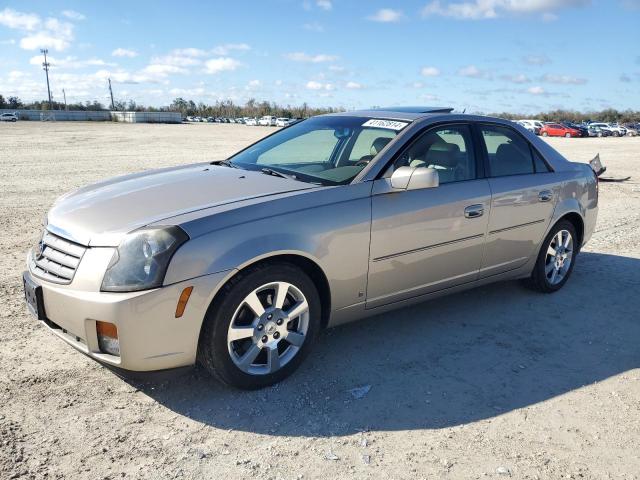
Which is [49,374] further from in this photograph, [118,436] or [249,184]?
[249,184]

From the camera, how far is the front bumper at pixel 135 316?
9.35 feet

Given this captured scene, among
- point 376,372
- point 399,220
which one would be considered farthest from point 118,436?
point 399,220

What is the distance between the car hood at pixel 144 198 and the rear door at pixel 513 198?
68.1 inches

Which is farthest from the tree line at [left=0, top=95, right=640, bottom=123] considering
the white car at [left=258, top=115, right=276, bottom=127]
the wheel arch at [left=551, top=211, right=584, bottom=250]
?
Result: the wheel arch at [left=551, top=211, right=584, bottom=250]

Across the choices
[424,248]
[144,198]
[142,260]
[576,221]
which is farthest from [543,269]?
[142,260]

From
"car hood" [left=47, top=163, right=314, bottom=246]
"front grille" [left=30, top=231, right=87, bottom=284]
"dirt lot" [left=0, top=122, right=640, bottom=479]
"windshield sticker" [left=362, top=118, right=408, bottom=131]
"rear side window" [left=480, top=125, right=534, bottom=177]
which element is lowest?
"dirt lot" [left=0, top=122, right=640, bottom=479]

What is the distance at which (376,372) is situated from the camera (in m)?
3.67

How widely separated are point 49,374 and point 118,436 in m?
0.89

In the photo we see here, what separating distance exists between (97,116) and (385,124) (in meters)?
90.6

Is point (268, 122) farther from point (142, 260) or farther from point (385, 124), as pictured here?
point (142, 260)

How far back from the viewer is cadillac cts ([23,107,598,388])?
2936mm

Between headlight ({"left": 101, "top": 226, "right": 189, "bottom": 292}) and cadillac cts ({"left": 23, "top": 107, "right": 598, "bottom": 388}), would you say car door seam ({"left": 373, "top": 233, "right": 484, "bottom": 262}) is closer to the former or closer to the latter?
cadillac cts ({"left": 23, "top": 107, "right": 598, "bottom": 388})

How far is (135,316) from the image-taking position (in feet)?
9.34

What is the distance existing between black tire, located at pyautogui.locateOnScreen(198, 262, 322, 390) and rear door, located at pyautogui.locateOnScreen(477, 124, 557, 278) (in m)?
1.84
